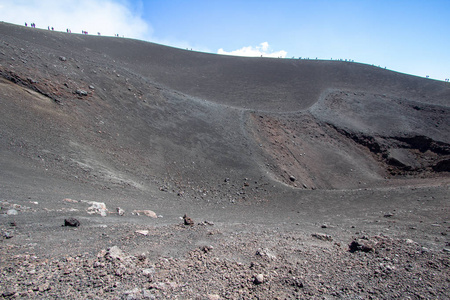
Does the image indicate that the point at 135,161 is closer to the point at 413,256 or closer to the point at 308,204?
the point at 308,204

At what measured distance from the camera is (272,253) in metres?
5.03

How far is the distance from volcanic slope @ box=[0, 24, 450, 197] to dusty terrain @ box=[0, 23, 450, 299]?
106 mm

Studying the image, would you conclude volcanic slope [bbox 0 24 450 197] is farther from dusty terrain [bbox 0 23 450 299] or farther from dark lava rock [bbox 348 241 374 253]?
dark lava rock [bbox 348 241 374 253]

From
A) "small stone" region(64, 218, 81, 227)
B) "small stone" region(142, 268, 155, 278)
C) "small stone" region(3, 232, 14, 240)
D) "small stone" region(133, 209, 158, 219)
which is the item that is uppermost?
"small stone" region(3, 232, 14, 240)

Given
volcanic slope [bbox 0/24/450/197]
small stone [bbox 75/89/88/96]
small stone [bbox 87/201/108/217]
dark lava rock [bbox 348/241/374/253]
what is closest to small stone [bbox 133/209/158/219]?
small stone [bbox 87/201/108/217]

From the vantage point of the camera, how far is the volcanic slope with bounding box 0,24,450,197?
1101 cm

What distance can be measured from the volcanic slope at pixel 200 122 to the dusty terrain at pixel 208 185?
0.35ft

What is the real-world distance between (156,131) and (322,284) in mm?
12329

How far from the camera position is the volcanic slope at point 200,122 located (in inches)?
433

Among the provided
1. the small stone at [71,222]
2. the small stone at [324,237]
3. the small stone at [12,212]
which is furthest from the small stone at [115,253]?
the small stone at [324,237]

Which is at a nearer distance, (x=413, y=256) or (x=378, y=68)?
(x=413, y=256)

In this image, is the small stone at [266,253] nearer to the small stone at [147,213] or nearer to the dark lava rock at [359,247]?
the dark lava rock at [359,247]

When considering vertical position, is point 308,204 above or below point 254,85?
below

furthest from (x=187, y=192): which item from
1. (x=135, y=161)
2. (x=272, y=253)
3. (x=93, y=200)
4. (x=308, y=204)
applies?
(x=272, y=253)
